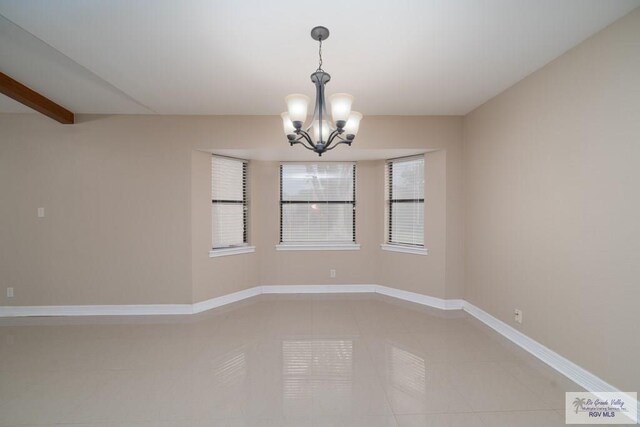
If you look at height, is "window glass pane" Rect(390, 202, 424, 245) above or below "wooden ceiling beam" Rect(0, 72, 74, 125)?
below

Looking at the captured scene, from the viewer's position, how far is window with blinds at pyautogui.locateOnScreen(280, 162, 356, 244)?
14.5 feet

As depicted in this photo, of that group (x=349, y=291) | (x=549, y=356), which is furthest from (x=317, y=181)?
(x=549, y=356)

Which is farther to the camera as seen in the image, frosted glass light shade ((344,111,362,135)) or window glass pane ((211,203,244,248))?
window glass pane ((211,203,244,248))

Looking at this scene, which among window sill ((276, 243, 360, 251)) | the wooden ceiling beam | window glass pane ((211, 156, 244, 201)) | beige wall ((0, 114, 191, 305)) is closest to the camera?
the wooden ceiling beam

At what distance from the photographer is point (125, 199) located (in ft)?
12.0

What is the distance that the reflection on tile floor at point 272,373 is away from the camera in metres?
1.94

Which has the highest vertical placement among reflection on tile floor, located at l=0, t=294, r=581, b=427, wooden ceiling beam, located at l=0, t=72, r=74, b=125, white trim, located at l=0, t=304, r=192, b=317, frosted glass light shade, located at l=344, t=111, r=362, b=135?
wooden ceiling beam, located at l=0, t=72, r=74, b=125

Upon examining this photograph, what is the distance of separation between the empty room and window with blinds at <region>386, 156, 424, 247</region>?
3cm

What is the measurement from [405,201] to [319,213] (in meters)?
1.26

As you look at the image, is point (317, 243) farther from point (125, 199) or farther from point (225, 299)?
point (125, 199)

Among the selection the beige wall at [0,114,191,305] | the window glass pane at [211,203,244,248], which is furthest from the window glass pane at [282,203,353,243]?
the beige wall at [0,114,191,305]

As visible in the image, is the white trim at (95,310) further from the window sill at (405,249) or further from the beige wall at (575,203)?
the beige wall at (575,203)

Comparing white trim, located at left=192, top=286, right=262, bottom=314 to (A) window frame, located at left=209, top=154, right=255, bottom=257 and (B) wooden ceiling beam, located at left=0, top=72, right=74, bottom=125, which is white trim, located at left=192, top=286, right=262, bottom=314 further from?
(B) wooden ceiling beam, located at left=0, top=72, right=74, bottom=125

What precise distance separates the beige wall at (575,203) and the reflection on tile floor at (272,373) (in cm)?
46
